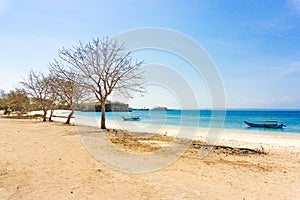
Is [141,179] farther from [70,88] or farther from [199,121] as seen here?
[199,121]

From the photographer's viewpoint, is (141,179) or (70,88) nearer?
(141,179)

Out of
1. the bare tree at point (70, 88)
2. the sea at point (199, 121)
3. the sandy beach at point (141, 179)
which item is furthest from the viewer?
the sea at point (199, 121)

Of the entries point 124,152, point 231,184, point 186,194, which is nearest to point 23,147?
point 124,152

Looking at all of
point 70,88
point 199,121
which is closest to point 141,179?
point 70,88

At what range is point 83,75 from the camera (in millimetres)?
16969

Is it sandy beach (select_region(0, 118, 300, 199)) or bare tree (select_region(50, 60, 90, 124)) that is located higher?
bare tree (select_region(50, 60, 90, 124))

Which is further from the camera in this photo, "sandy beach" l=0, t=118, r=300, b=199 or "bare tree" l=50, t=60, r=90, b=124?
"bare tree" l=50, t=60, r=90, b=124

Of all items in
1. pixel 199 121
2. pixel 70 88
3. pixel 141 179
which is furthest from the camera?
pixel 199 121

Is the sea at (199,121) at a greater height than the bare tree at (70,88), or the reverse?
the bare tree at (70,88)

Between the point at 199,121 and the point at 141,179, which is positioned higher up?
the point at 141,179

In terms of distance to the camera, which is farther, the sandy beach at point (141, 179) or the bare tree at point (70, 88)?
the bare tree at point (70, 88)

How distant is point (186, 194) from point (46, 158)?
465 cm

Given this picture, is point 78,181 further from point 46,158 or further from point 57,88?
point 57,88

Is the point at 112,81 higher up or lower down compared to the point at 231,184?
higher up
